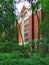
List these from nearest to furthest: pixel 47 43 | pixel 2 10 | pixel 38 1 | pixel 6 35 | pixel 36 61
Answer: pixel 36 61 → pixel 47 43 → pixel 38 1 → pixel 2 10 → pixel 6 35

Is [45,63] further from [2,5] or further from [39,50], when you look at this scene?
[2,5]

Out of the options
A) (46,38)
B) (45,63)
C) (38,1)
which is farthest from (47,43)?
(38,1)

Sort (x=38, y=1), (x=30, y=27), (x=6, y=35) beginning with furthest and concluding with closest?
(x=30, y=27), (x=6, y=35), (x=38, y=1)

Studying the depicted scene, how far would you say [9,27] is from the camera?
14.6 meters

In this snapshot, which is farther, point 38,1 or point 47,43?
point 38,1

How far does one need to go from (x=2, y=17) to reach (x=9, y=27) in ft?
2.32

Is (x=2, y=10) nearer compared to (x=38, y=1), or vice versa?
(x=38, y=1)

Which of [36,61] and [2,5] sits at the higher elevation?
[2,5]

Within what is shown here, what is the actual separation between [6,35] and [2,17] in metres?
1.61

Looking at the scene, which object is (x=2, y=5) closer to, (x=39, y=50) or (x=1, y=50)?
(x=1, y=50)

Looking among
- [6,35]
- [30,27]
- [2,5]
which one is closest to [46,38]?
[2,5]

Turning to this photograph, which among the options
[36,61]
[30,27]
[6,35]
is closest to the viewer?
[36,61]

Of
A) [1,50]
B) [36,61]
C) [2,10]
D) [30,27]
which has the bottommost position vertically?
[30,27]

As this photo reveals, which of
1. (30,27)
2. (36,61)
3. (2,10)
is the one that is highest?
(2,10)
